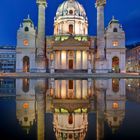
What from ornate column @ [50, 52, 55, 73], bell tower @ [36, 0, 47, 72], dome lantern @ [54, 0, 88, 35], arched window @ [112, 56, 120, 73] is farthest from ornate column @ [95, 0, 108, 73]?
dome lantern @ [54, 0, 88, 35]

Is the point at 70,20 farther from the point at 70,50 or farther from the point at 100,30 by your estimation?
the point at 100,30

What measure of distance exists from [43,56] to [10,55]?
42.3 meters

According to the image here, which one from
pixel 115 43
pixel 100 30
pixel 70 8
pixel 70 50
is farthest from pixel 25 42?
pixel 115 43

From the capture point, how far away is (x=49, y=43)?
64.8 m

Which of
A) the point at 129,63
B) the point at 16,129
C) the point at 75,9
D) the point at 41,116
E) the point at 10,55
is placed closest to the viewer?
the point at 16,129

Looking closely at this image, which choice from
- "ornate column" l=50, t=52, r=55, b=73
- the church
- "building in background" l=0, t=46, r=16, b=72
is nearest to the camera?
"ornate column" l=50, t=52, r=55, b=73

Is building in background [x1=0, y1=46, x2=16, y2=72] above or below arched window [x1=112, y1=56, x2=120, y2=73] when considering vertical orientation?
above

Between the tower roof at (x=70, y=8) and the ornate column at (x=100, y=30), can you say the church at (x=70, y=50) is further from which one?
the tower roof at (x=70, y=8)

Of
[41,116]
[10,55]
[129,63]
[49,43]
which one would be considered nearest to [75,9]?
[49,43]

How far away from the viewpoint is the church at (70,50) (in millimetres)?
60594

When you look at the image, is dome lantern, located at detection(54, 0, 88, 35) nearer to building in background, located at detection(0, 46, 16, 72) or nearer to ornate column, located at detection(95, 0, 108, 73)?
ornate column, located at detection(95, 0, 108, 73)

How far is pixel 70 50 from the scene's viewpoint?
2432 inches

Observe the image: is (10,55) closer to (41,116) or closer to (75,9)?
(75,9)

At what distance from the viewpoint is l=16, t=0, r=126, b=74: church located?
2386 inches
